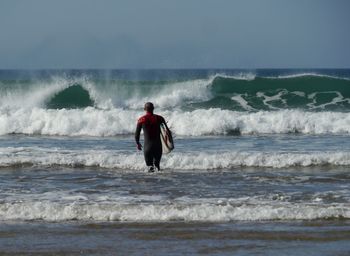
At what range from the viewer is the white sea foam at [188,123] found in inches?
856

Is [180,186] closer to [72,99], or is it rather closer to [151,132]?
[151,132]

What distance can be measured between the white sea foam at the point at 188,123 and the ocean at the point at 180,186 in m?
0.04

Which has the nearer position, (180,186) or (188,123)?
(180,186)

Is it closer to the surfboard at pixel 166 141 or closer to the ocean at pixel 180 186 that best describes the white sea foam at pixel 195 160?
the ocean at pixel 180 186

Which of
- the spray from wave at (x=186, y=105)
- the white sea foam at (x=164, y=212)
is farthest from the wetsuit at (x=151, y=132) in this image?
the spray from wave at (x=186, y=105)

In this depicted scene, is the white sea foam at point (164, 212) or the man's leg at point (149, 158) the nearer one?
the white sea foam at point (164, 212)

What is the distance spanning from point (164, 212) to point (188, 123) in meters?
13.1

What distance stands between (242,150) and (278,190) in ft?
17.7

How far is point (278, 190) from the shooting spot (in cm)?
1092

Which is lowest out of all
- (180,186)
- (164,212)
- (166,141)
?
(164,212)

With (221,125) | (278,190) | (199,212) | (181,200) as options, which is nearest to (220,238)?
(199,212)

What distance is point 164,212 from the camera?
8820 mm

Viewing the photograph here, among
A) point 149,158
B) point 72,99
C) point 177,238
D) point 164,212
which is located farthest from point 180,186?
point 72,99

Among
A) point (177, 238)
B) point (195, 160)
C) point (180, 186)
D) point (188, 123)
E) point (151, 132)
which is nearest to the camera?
point (177, 238)
